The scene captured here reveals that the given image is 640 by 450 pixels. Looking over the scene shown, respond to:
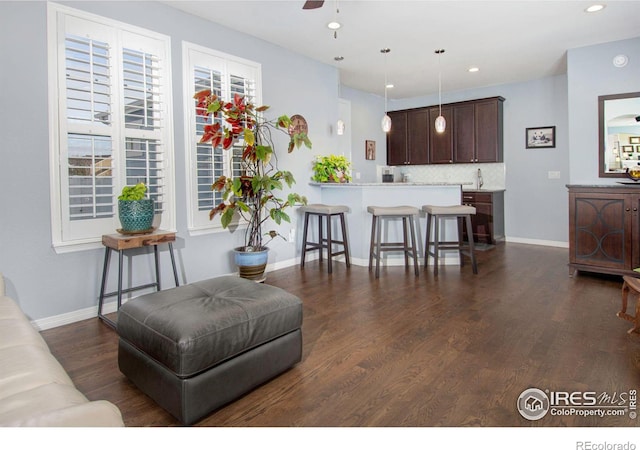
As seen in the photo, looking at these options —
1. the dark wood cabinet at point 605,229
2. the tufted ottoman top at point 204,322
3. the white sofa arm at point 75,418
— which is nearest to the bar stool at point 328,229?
the tufted ottoman top at point 204,322

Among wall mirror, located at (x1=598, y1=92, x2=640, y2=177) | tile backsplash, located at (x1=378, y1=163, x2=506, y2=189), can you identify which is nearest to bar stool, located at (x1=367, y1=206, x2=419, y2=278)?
wall mirror, located at (x1=598, y1=92, x2=640, y2=177)

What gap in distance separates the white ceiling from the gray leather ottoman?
9.31 feet

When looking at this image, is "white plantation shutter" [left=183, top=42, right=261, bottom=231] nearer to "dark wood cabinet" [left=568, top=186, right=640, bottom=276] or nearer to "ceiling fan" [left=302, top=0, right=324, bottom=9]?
"ceiling fan" [left=302, top=0, right=324, bottom=9]

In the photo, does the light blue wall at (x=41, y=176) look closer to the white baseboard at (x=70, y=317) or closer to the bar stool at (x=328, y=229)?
the white baseboard at (x=70, y=317)

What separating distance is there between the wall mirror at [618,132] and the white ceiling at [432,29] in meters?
0.72

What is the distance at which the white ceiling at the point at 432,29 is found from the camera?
3678 mm

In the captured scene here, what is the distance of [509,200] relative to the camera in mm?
6723

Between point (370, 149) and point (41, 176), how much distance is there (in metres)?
5.51

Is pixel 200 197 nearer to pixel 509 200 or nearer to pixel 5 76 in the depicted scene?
pixel 5 76

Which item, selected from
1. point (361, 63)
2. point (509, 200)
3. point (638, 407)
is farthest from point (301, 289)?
point (509, 200)

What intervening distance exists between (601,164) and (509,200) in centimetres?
210

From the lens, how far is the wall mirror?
4441 mm

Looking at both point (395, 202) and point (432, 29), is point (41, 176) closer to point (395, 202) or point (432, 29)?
point (395, 202)

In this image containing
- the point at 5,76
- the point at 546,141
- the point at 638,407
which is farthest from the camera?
the point at 546,141
